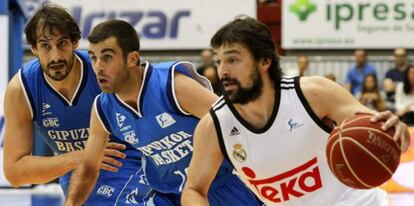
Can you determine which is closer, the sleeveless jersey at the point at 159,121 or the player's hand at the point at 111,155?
the sleeveless jersey at the point at 159,121

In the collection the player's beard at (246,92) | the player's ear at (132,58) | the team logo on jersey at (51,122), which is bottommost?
the team logo on jersey at (51,122)

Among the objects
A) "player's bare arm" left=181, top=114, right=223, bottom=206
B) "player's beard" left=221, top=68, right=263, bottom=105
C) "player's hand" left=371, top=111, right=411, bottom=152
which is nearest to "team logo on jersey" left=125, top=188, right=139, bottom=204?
"player's bare arm" left=181, top=114, right=223, bottom=206

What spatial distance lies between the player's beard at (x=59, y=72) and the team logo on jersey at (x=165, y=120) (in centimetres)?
77

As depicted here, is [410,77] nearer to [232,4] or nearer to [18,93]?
[232,4]

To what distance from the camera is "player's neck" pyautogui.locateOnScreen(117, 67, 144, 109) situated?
19.6ft

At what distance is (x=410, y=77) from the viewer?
13461 millimetres

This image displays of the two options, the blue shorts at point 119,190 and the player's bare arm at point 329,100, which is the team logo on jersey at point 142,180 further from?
the player's bare arm at point 329,100

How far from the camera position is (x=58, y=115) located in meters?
6.75

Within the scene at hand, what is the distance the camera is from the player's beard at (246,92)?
16.5 ft

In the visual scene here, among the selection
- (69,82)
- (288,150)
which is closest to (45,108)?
(69,82)

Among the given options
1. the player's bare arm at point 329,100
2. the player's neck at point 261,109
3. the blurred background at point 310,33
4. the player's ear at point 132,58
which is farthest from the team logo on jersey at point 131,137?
the blurred background at point 310,33

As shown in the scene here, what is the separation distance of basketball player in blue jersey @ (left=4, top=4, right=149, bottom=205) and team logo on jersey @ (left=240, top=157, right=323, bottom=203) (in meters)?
1.39

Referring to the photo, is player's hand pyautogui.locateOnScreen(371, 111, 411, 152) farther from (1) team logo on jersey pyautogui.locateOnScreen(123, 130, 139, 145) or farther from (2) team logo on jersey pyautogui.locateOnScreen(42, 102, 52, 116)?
(2) team logo on jersey pyautogui.locateOnScreen(42, 102, 52, 116)

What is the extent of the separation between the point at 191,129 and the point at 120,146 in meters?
0.64
